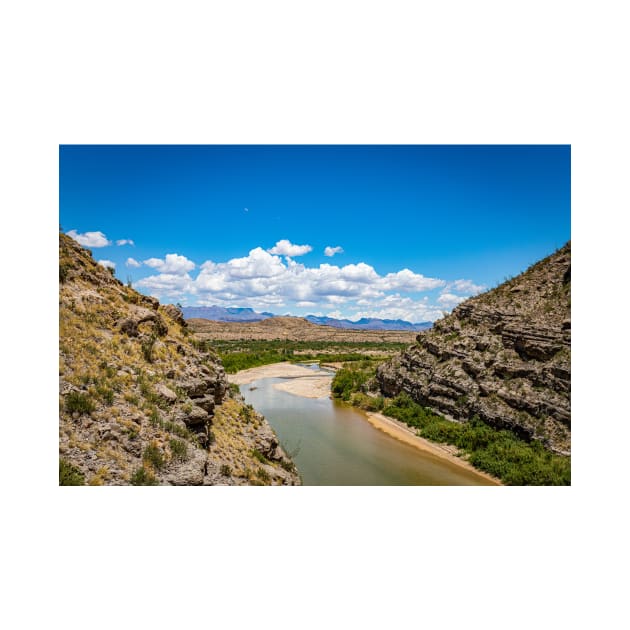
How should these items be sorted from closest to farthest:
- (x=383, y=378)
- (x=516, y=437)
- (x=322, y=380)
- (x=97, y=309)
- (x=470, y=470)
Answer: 1. (x=97, y=309)
2. (x=470, y=470)
3. (x=516, y=437)
4. (x=383, y=378)
5. (x=322, y=380)

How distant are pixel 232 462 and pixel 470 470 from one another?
9.90m

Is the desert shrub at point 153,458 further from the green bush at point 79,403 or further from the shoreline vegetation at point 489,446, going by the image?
the shoreline vegetation at point 489,446

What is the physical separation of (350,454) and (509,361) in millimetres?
8455

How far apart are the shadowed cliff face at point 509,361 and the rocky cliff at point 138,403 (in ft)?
34.5

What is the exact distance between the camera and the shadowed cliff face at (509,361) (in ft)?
50.3

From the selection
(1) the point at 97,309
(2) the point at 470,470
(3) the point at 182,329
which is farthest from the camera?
(2) the point at 470,470

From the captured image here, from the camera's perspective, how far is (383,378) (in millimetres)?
26141

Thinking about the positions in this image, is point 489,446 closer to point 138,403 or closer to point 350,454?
point 350,454

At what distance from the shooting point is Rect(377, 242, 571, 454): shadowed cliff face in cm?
1534

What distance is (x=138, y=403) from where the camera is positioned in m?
7.71

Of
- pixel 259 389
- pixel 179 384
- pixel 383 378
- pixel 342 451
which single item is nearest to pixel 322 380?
pixel 259 389

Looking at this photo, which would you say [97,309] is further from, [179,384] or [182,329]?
[182,329]

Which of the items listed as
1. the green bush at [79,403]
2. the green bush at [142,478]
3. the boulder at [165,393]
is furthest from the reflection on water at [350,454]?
the green bush at [79,403]

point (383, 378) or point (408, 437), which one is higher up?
point (383, 378)
